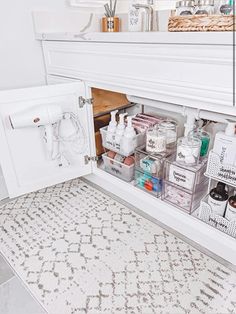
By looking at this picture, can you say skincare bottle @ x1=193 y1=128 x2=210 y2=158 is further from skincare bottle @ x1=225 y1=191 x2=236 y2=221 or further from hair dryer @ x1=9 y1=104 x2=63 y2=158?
hair dryer @ x1=9 y1=104 x2=63 y2=158

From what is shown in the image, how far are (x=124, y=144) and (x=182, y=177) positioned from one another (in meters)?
0.36

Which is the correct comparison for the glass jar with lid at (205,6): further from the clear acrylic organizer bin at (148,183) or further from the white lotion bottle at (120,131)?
the clear acrylic organizer bin at (148,183)

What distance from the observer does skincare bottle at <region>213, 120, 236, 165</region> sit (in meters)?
0.97

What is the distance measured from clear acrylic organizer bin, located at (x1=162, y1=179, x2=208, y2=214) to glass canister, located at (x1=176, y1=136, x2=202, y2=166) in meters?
0.13

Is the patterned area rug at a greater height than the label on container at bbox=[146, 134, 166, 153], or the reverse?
the label on container at bbox=[146, 134, 166, 153]

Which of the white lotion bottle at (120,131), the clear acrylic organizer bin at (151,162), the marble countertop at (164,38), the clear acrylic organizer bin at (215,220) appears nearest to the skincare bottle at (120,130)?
the white lotion bottle at (120,131)

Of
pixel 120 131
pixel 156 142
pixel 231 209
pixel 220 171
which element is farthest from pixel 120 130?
pixel 231 209

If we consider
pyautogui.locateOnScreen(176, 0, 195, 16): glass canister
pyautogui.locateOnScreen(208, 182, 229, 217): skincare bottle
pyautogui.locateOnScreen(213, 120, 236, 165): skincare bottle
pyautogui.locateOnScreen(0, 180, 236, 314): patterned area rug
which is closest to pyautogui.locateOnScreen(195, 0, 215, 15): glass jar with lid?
pyautogui.locateOnScreen(176, 0, 195, 16): glass canister

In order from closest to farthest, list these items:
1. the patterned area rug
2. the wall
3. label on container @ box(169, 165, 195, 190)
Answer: the patterned area rug → label on container @ box(169, 165, 195, 190) → the wall

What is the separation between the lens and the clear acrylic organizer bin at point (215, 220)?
103 cm

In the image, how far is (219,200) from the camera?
1.06 m

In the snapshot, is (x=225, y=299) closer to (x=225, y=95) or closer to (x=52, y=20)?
(x=225, y=95)

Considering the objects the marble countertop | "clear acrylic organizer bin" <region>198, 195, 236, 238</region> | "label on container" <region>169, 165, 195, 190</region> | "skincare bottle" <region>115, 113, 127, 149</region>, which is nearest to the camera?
the marble countertop

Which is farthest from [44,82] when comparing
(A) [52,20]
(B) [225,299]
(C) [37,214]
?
(B) [225,299]
